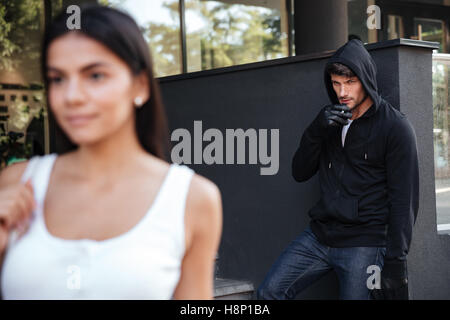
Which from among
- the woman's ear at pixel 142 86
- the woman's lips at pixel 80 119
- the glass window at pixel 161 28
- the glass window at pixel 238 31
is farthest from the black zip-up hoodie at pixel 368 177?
the glass window at pixel 238 31

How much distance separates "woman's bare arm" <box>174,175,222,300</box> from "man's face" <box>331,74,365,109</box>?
285 cm

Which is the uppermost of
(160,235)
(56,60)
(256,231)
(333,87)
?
(333,87)

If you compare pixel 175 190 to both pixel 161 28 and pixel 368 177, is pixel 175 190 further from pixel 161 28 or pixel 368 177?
pixel 161 28

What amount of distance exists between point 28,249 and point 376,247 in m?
3.04

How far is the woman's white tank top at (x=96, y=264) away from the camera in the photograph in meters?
1.56

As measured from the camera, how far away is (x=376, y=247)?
4270 mm

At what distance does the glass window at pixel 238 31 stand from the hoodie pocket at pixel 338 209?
5.65m

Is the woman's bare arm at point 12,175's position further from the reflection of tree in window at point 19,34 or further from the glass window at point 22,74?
the reflection of tree in window at point 19,34

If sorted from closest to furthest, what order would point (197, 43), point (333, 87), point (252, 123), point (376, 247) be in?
1. point (376, 247)
2. point (333, 87)
3. point (252, 123)
4. point (197, 43)

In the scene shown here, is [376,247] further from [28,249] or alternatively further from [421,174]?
[28,249]

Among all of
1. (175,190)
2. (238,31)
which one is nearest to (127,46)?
(175,190)

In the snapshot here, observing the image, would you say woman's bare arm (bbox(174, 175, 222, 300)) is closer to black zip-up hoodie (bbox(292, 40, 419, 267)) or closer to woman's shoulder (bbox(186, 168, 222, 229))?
woman's shoulder (bbox(186, 168, 222, 229))

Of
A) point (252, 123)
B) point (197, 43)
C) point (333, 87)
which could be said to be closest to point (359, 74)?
point (333, 87)

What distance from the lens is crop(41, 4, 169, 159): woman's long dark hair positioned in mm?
1601
